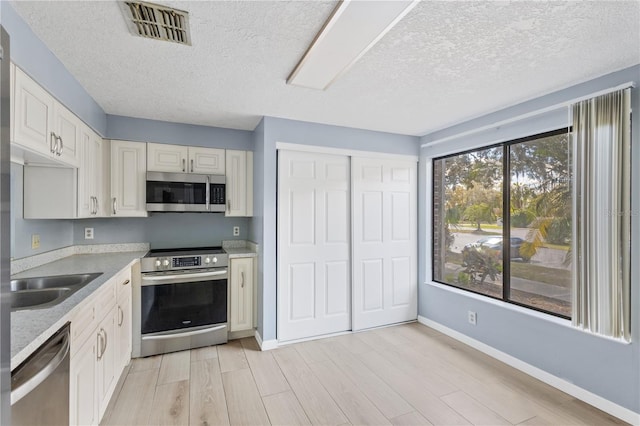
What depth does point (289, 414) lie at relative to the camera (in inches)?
82.5

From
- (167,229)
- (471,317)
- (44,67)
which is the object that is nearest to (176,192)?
(167,229)

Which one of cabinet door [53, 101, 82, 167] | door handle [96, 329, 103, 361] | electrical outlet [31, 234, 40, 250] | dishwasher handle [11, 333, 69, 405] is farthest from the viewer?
electrical outlet [31, 234, 40, 250]

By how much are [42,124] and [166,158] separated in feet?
4.86

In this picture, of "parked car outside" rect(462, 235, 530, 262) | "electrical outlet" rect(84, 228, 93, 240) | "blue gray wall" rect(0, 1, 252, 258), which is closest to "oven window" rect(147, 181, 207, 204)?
"blue gray wall" rect(0, 1, 252, 258)

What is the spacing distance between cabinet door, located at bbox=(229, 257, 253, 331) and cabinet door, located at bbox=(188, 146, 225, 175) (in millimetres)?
1063

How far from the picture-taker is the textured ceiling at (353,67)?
1.53 meters

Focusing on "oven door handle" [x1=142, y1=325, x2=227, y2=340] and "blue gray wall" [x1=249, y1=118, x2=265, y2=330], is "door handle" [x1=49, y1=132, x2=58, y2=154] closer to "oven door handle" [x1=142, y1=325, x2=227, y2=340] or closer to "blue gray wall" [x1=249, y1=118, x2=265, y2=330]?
"blue gray wall" [x1=249, y1=118, x2=265, y2=330]

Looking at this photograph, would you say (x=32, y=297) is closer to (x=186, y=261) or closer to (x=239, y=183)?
(x=186, y=261)

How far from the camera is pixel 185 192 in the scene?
129 inches

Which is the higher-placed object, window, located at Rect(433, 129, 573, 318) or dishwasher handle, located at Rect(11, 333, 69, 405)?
window, located at Rect(433, 129, 573, 318)

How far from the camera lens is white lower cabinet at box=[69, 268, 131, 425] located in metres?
1.53

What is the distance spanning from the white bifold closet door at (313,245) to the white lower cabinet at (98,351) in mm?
1395

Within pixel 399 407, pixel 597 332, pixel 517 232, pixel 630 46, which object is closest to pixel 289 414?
pixel 399 407

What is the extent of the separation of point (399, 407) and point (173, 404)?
164 centimetres
